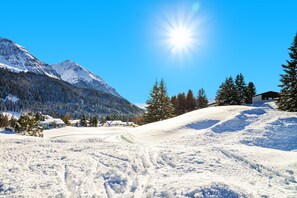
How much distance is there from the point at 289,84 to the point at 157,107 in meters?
19.8

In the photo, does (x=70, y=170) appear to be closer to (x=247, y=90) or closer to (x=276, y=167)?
(x=276, y=167)

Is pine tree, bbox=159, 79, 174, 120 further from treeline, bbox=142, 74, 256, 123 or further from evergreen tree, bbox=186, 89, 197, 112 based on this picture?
evergreen tree, bbox=186, 89, 197, 112

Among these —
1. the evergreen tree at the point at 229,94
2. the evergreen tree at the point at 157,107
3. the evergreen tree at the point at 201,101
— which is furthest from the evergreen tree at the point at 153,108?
the evergreen tree at the point at 201,101

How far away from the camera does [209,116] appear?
64.8 feet

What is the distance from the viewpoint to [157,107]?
40719 mm

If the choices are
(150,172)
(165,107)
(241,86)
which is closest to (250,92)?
(241,86)

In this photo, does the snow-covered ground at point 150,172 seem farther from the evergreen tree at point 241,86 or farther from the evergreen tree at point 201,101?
the evergreen tree at point 201,101

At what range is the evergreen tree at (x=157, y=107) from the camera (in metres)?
40.5

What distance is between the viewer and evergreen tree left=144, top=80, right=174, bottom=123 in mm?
40469

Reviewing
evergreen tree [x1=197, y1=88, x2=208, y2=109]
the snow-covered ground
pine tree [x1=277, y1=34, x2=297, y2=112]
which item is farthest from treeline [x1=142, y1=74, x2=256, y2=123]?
the snow-covered ground

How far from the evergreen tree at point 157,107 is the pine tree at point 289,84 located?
56.3 ft

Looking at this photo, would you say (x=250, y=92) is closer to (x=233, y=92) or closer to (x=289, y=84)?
(x=233, y=92)

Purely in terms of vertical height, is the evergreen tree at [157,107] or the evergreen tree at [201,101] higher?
the evergreen tree at [201,101]

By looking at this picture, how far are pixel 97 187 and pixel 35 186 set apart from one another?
1.63 metres
